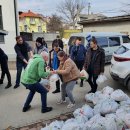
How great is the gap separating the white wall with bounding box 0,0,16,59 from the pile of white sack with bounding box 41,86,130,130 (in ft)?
41.2

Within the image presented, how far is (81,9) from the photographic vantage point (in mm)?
57656

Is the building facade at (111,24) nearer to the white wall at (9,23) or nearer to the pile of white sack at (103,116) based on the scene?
the white wall at (9,23)

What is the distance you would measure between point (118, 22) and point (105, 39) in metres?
9.28

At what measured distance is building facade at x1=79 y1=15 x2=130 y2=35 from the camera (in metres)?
22.8

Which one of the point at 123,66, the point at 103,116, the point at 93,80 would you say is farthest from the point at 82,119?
the point at 123,66

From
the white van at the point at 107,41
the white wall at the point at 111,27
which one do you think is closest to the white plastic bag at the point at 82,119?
the white van at the point at 107,41

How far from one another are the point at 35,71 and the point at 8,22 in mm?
13379

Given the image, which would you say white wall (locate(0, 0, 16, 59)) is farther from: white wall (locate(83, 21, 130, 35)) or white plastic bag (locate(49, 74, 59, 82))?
white plastic bag (locate(49, 74, 59, 82))

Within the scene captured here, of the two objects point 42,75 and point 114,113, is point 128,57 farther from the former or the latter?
point 42,75

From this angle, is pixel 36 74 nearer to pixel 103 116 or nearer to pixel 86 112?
pixel 86 112

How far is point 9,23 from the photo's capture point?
18672 mm

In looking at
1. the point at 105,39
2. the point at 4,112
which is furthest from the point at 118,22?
the point at 4,112

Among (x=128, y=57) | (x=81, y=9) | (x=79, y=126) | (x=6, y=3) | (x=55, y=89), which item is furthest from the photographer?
(x=81, y=9)

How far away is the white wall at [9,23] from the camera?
1855 cm
